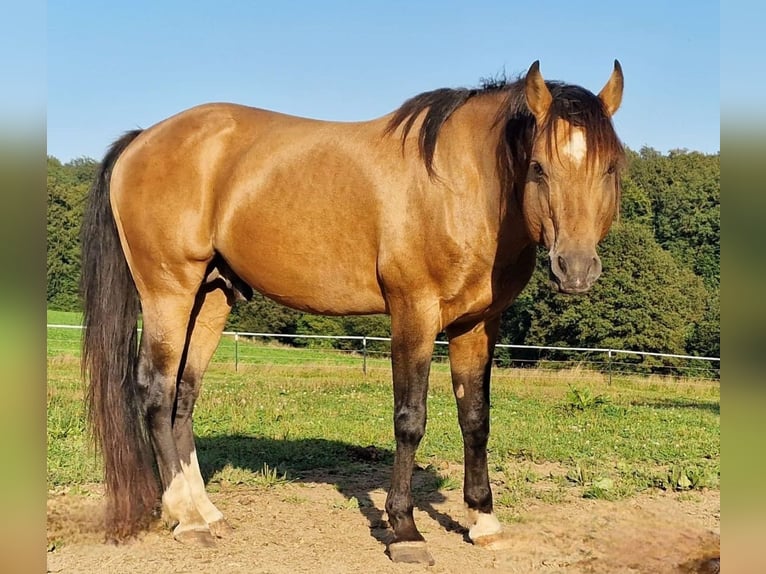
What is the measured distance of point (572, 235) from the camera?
11.3 ft

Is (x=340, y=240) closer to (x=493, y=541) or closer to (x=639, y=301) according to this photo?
(x=493, y=541)

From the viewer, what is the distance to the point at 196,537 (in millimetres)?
4637

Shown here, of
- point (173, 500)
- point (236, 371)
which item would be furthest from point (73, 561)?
point (236, 371)

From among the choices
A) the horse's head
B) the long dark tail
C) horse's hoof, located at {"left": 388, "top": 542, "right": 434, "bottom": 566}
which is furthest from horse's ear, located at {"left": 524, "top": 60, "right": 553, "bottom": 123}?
the long dark tail

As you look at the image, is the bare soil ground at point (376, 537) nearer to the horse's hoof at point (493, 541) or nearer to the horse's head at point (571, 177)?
the horse's hoof at point (493, 541)

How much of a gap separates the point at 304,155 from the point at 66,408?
6647 millimetres

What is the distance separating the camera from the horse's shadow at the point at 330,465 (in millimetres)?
5508

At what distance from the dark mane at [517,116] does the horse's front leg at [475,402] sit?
3.88 ft

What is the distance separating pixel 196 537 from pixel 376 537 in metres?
1.19

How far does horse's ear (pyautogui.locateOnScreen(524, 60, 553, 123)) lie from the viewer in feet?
11.9

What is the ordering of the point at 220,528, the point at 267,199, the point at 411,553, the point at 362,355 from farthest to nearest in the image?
the point at 362,355 → the point at 220,528 → the point at 267,199 → the point at 411,553

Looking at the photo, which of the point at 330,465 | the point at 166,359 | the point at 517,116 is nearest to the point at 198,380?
the point at 166,359

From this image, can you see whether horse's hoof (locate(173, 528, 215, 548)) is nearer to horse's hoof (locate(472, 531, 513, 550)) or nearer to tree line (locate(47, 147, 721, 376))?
horse's hoof (locate(472, 531, 513, 550))
